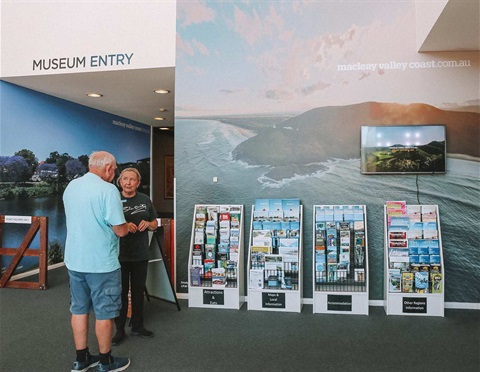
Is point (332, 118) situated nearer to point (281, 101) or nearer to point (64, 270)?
point (281, 101)

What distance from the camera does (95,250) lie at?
2.82 metres

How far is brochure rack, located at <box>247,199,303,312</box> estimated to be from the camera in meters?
4.43

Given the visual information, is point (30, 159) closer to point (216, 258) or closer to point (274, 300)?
point (216, 258)

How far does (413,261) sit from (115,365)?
309 cm

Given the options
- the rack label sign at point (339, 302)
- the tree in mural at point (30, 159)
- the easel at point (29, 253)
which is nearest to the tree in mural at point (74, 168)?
the tree in mural at point (30, 159)

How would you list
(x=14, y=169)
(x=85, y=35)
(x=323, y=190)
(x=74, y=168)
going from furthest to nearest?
(x=74, y=168)
(x=14, y=169)
(x=85, y=35)
(x=323, y=190)

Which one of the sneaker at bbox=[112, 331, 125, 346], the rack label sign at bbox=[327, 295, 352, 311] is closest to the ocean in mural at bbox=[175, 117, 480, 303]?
the rack label sign at bbox=[327, 295, 352, 311]

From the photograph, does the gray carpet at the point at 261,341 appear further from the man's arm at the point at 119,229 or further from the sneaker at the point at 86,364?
the man's arm at the point at 119,229

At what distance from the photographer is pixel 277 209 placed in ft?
15.2

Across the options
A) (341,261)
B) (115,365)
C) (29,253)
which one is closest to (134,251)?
(115,365)

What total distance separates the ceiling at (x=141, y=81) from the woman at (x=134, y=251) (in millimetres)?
1992

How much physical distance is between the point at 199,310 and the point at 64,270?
10.3ft

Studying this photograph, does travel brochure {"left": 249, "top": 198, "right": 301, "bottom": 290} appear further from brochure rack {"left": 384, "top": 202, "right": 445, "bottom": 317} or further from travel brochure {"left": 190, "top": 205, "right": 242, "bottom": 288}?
brochure rack {"left": 384, "top": 202, "right": 445, "bottom": 317}

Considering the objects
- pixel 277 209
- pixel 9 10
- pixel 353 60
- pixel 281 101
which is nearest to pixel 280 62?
pixel 281 101
